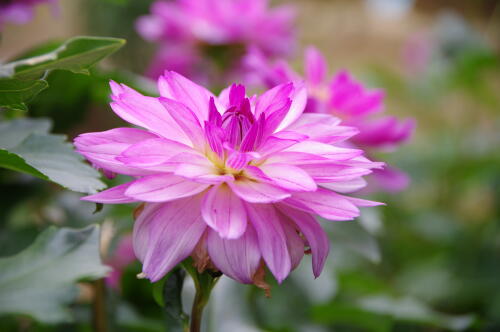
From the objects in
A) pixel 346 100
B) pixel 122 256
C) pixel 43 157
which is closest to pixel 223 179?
pixel 43 157

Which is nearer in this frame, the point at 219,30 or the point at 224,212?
the point at 224,212

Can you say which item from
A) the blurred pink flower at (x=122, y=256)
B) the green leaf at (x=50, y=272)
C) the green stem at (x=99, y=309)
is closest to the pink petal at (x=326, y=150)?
the green leaf at (x=50, y=272)

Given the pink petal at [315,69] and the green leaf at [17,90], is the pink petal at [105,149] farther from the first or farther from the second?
the pink petal at [315,69]

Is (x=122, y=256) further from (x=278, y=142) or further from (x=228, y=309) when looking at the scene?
(x=278, y=142)

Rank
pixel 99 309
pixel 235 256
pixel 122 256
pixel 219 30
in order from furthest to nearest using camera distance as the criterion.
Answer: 1. pixel 219 30
2. pixel 122 256
3. pixel 99 309
4. pixel 235 256

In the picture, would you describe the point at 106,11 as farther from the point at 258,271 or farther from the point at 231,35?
the point at 258,271

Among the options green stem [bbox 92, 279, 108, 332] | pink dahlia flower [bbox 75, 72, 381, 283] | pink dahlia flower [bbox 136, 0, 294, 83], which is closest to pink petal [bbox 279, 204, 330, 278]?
pink dahlia flower [bbox 75, 72, 381, 283]
